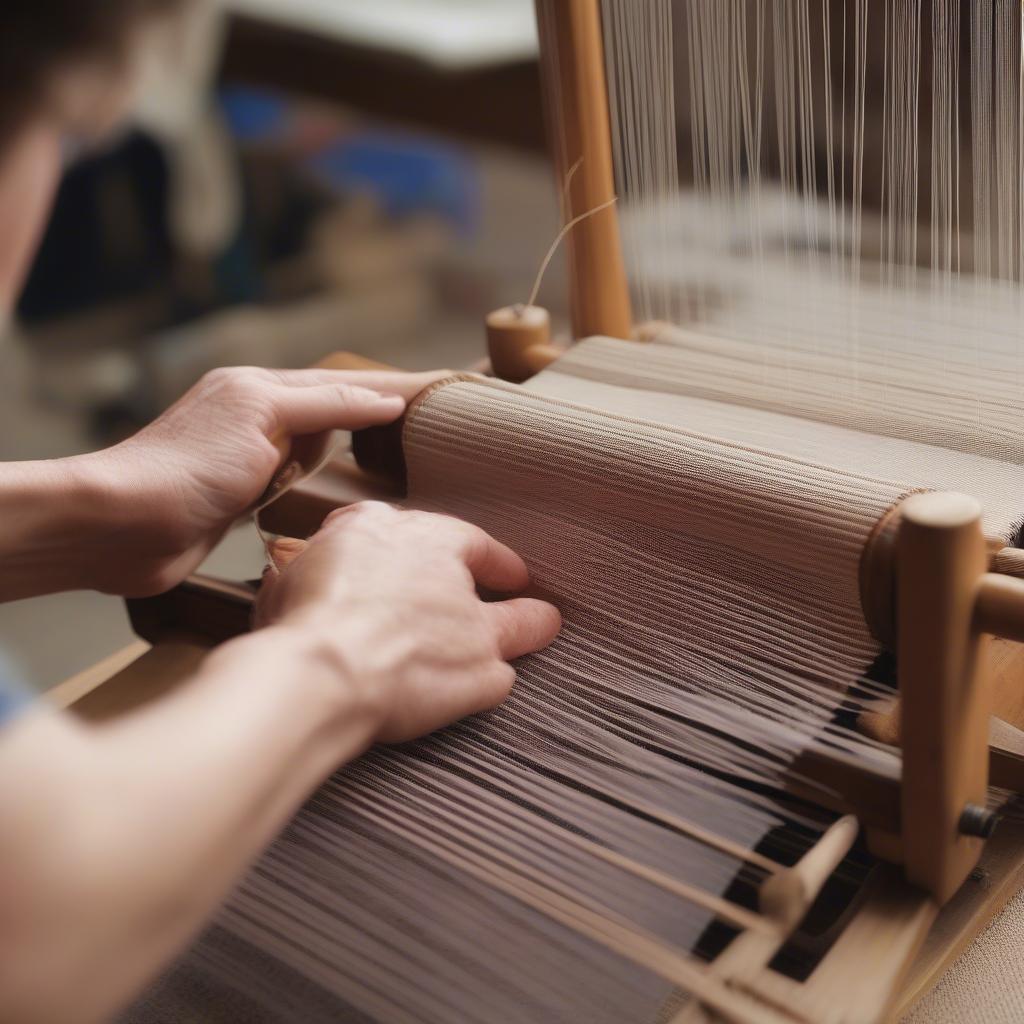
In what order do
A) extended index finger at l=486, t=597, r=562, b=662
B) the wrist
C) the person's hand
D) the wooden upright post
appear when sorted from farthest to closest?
the wooden upright post, the person's hand, extended index finger at l=486, t=597, r=562, b=662, the wrist

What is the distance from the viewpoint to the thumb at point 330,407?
0.93 m

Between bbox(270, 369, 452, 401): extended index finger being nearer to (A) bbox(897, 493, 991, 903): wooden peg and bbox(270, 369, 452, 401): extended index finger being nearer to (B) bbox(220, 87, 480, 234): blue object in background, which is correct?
(A) bbox(897, 493, 991, 903): wooden peg

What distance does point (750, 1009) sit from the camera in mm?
606

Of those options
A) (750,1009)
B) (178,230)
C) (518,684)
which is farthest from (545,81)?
(178,230)

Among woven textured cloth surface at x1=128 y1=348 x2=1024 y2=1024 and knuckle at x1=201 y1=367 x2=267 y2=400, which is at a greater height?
A: knuckle at x1=201 y1=367 x2=267 y2=400

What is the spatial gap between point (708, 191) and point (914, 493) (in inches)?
24.4

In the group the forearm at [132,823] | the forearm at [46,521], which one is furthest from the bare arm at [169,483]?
the forearm at [132,823]

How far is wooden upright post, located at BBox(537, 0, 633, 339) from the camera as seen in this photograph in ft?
3.48

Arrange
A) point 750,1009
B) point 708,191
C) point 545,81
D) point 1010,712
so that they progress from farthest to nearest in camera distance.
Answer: point 708,191 → point 545,81 → point 1010,712 → point 750,1009

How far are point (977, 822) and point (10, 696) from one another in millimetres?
511

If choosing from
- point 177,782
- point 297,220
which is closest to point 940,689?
point 177,782

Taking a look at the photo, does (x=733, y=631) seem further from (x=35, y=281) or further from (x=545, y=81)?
(x=35, y=281)

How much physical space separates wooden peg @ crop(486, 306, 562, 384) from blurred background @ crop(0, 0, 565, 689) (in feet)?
4.00

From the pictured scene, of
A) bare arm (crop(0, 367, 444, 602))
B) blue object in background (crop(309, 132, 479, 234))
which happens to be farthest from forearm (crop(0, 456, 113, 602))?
blue object in background (crop(309, 132, 479, 234))
